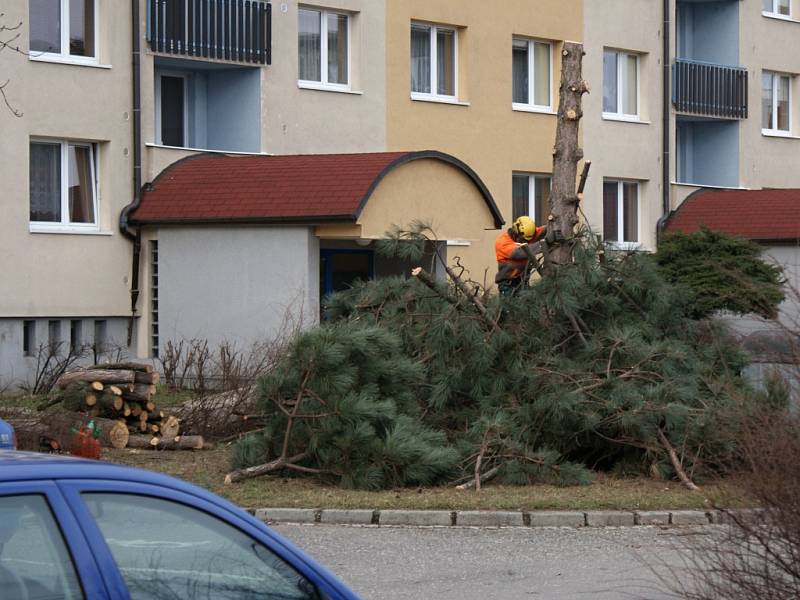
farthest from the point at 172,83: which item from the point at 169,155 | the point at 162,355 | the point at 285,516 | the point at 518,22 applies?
the point at 285,516

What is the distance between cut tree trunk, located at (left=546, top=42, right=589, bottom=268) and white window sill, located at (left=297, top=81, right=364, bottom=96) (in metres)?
10.2

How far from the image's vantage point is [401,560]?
10531 mm

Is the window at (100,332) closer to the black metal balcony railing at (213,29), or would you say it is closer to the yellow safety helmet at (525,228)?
the black metal balcony railing at (213,29)

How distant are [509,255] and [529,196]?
1572 cm

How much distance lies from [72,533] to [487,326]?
1152 centimetres

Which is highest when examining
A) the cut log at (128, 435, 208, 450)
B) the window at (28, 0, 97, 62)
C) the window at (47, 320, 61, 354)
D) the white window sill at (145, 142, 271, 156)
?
the window at (28, 0, 97, 62)

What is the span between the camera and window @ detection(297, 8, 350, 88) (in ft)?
92.2

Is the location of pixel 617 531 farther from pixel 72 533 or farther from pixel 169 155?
pixel 169 155

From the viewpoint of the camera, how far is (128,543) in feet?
13.1

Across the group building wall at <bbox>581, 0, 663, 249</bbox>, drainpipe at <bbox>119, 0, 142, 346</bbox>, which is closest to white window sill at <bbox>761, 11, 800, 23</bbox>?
building wall at <bbox>581, 0, 663, 249</bbox>

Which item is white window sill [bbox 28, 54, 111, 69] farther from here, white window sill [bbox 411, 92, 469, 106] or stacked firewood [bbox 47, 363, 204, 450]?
stacked firewood [bbox 47, 363, 204, 450]

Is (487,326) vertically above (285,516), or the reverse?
(487,326)

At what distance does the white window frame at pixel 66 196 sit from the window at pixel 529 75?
34.8 ft

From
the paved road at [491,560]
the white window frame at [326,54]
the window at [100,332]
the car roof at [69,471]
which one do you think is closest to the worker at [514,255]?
the paved road at [491,560]
